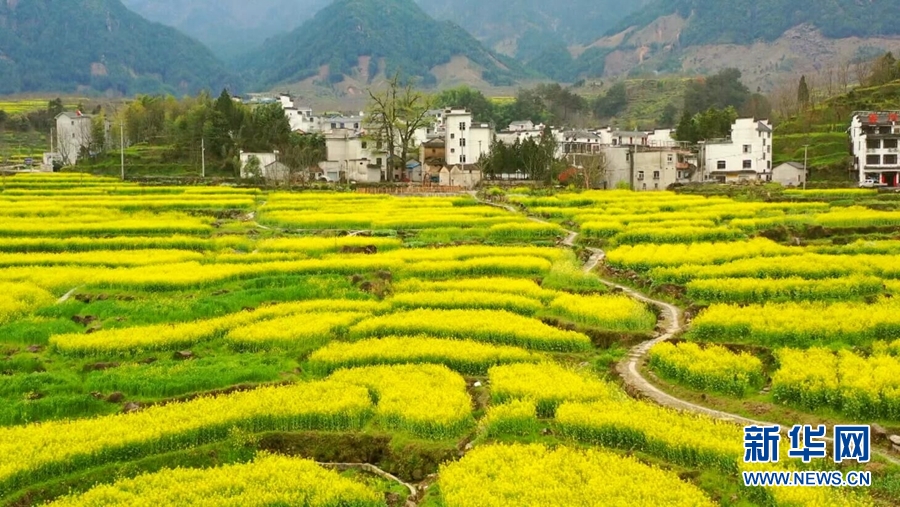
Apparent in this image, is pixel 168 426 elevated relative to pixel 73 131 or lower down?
lower down

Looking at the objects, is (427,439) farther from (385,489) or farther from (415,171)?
(415,171)

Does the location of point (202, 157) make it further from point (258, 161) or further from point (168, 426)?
Answer: point (168, 426)

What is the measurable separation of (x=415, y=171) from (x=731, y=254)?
55.8 m

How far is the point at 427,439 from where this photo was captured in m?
13.2

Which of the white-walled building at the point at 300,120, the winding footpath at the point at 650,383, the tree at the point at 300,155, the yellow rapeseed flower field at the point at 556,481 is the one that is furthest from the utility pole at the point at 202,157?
the yellow rapeseed flower field at the point at 556,481

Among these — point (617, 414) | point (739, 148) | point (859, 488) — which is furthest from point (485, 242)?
point (739, 148)

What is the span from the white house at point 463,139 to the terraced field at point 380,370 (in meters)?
45.2

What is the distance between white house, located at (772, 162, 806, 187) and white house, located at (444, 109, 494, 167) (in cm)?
2840

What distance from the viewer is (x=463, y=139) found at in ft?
259

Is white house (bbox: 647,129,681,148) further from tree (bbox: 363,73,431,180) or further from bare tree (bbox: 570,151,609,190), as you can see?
tree (bbox: 363,73,431,180)

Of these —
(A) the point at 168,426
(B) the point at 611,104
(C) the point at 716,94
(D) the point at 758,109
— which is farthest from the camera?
(B) the point at 611,104

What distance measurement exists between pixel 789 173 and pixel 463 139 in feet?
105

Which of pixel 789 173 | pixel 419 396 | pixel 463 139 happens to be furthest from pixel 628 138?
pixel 419 396

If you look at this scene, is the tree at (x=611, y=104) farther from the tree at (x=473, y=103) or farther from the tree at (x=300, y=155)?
the tree at (x=300, y=155)
